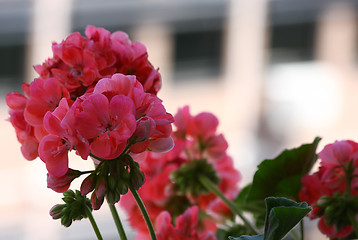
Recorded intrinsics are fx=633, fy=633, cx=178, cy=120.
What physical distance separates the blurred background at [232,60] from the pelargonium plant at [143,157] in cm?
256

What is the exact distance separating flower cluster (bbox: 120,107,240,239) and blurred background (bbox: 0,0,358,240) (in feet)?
8.37

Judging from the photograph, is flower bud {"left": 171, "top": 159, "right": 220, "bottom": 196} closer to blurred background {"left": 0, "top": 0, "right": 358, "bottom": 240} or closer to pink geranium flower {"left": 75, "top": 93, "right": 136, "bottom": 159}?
pink geranium flower {"left": 75, "top": 93, "right": 136, "bottom": 159}

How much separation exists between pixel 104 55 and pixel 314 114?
3.26 metres

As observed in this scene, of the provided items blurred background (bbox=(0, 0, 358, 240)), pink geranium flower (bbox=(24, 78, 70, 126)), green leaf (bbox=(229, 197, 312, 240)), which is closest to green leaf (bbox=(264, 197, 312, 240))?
green leaf (bbox=(229, 197, 312, 240))

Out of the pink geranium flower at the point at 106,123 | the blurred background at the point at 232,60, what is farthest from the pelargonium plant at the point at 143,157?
the blurred background at the point at 232,60

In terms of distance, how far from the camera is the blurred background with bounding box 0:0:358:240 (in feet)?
9.89

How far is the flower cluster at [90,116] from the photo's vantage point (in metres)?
0.24

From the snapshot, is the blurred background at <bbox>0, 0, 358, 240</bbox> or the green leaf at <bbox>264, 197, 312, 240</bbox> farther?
the blurred background at <bbox>0, 0, 358, 240</bbox>

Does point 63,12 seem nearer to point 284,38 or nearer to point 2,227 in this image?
point 2,227

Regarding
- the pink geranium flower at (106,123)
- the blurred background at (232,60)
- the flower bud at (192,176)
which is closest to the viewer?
the pink geranium flower at (106,123)

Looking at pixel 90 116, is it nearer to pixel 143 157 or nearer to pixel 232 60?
pixel 143 157

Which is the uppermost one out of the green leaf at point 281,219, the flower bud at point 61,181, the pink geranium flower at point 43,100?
the pink geranium flower at point 43,100

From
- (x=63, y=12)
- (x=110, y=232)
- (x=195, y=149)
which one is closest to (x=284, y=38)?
(x=63, y=12)

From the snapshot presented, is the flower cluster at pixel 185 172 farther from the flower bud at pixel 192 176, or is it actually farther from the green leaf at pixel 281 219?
the green leaf at pixel 281 219
